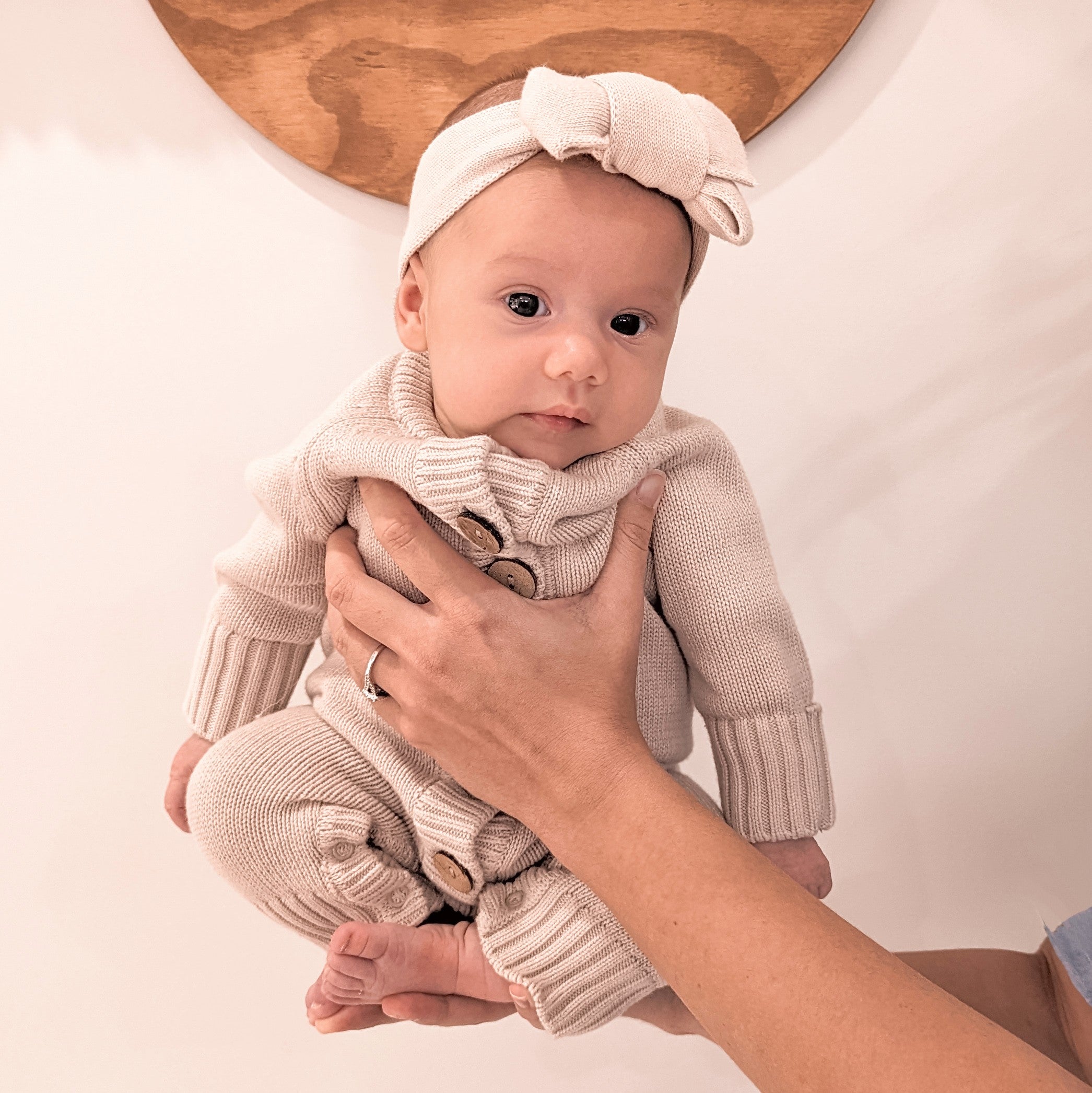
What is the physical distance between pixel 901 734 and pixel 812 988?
2.65 ft

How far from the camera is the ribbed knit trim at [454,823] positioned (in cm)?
85

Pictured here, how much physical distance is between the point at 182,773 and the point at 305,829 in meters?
0.24

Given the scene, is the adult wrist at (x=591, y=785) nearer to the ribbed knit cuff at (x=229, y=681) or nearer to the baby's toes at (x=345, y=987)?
the baby's toes at (x=345, y=987)

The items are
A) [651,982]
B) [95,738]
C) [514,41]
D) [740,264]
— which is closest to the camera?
[651,982]

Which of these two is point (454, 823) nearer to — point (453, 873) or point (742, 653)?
point (453, 873)

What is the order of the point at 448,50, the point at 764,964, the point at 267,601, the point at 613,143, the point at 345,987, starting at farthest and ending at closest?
the point at 448,50 < the point at 267,601 < the point at 345,987 < the point at 613,143 < the point at 764,964

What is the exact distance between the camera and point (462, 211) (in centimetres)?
81

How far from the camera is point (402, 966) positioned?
0.86m

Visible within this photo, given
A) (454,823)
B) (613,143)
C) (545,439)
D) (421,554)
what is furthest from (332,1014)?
(613,143)

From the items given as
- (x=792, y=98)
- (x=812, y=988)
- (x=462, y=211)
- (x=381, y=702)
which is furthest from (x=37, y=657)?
(x=792, y=98)

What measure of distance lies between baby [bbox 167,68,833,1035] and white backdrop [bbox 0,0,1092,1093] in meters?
0.44

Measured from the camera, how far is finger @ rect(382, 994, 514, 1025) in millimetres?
875

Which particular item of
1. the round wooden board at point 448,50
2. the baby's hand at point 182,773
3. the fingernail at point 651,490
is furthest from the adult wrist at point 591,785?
the round wooden board at point 448,50

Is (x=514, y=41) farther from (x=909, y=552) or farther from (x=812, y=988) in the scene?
(x=812, y=988)
